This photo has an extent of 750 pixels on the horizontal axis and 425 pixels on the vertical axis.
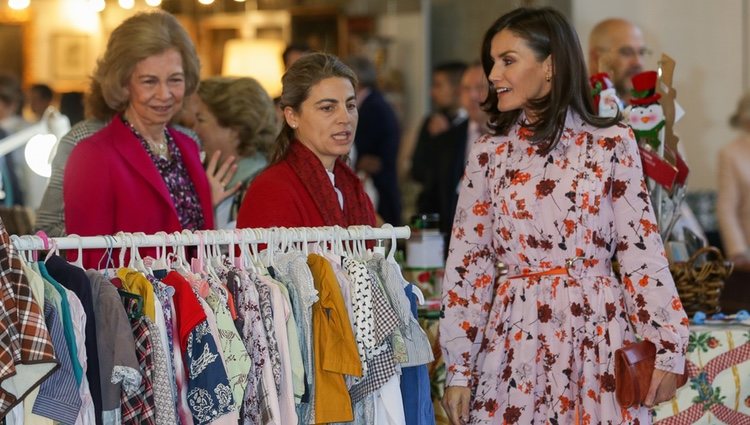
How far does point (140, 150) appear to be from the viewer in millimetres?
3783

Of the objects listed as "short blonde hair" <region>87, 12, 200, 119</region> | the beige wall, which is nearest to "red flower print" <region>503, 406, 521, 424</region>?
"short blonde hair" <region>87, 12, 200, 119</region>

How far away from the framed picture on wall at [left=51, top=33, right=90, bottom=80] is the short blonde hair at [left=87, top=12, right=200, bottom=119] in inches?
270

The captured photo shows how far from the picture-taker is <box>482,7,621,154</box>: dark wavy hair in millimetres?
3072

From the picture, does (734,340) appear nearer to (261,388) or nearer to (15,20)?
(261,388)

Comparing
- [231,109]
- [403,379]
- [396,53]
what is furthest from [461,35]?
[403,379]

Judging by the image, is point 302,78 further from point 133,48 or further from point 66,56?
point 66,56

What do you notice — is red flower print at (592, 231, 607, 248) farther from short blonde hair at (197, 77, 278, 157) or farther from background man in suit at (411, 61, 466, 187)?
background man in suit at (411, 61, 466, 187)

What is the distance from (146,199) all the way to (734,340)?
1896 millimetres

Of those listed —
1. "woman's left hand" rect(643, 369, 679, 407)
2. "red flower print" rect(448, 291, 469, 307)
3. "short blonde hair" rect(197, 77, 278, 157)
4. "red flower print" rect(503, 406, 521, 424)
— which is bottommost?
"red flower print" rect(503, 406, 521, 424)

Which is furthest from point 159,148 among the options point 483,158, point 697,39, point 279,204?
point 697,39

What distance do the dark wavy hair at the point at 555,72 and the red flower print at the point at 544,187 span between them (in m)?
0.08

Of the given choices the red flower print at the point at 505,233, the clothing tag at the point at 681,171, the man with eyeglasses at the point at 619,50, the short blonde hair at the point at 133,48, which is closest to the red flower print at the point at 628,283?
the red flower print at the point at 505,233

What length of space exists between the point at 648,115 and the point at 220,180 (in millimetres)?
1481

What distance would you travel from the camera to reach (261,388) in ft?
9.45
